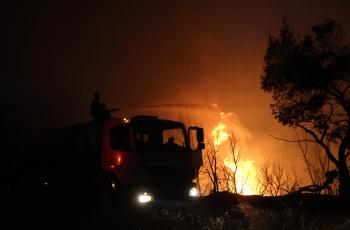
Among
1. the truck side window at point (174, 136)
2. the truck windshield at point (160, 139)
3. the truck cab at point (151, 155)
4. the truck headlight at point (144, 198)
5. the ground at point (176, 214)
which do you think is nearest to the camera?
the ground at point (176, 214)

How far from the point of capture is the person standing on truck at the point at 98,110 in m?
12.7

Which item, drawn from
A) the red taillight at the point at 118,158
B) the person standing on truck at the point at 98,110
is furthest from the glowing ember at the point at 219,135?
the red taillight at the point at 118,158

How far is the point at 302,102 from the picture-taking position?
20766 millimetres

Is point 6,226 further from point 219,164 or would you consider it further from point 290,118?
point 219,164

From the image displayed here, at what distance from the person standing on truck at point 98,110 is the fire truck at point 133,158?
1.50ft

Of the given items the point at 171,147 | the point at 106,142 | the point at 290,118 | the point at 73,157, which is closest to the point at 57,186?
the point at 73,157

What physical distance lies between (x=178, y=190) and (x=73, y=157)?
3299mm

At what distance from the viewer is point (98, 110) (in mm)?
13219

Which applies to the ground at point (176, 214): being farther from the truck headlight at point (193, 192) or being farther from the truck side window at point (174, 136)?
the truck side window at point (174, 136)

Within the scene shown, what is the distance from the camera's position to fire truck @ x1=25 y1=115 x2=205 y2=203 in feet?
36.6

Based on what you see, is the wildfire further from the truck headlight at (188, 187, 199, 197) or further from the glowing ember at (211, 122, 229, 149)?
the truck headlight at (188, 187, 199, 197)

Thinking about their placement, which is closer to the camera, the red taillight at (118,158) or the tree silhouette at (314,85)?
the red taillight at (118,158)

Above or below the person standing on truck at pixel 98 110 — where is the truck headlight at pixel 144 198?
below

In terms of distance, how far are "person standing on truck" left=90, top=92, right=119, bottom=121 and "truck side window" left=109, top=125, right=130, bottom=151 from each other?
945mm
